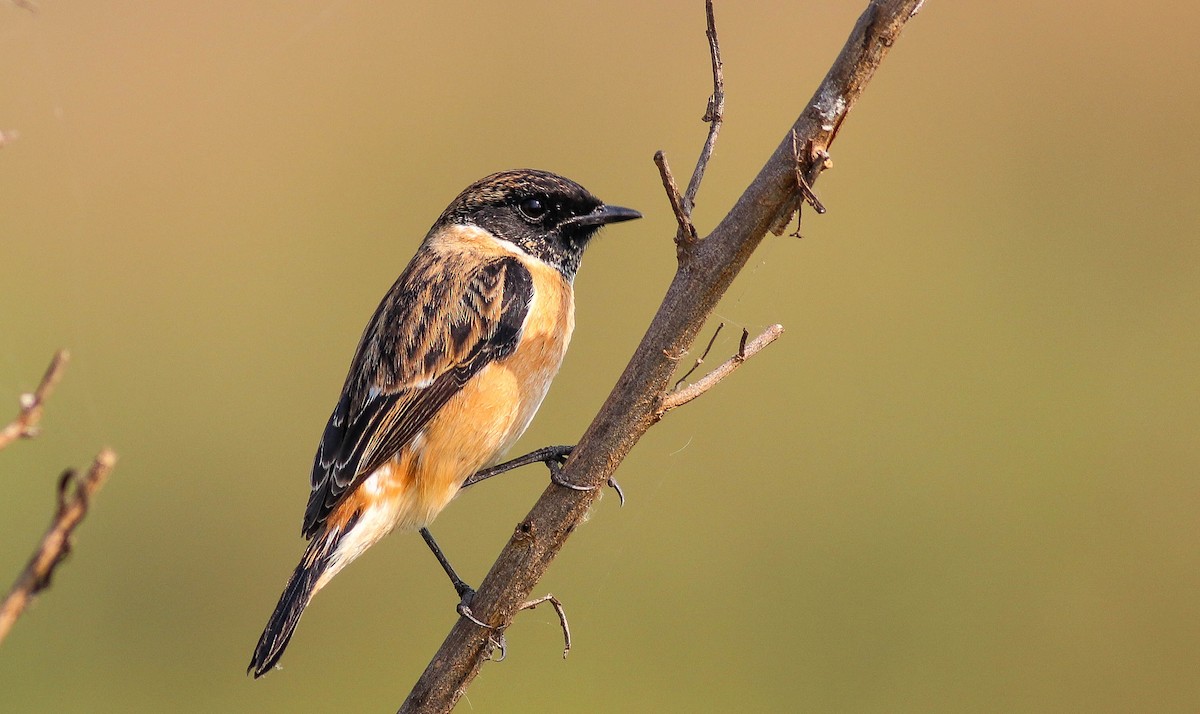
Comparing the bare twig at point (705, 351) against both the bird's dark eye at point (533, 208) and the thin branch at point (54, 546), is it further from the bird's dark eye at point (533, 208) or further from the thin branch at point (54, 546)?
the bird's dark eye at point (533, 208)

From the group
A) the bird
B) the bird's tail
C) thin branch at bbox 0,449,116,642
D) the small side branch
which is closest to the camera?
thin branch at bbox 0,449,116,642

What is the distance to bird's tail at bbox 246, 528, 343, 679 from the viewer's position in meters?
3.03

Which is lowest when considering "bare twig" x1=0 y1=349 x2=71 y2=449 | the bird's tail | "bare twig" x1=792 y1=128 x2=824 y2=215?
the bird's tail

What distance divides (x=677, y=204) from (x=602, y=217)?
1.75 m

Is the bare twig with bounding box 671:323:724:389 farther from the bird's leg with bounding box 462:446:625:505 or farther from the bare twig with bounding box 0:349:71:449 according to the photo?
the bare twig with bounding box 0:349:71:449

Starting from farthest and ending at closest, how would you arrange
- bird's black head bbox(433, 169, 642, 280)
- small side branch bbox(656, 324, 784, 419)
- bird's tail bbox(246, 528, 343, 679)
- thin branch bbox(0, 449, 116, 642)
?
bird's black head bbox(433, 169, 642, 280)
bird's tail bbox(246, 528, 343, 679)
small side branch bbox(656, 324, 784, 419)
thin branch bbox(0, 449, 116, 642)

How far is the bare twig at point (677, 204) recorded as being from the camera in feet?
7.55

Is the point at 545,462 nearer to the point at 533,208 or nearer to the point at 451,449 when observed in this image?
the point at 451,449

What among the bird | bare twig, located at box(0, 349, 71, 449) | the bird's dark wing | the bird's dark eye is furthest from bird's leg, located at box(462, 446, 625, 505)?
bare twig, located at box(0, 349, 71, 449)

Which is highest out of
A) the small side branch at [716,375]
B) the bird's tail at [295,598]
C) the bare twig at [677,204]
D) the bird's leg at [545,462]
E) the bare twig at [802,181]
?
the bare twig at [802,181]

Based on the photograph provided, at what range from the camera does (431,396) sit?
364 cm

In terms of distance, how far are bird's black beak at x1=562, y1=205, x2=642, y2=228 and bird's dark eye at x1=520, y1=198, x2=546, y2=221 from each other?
100 mm

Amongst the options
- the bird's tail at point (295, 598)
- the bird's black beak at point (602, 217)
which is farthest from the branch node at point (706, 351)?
the bird's black beak at point (602, 217)

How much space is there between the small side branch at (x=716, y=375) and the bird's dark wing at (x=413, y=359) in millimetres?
1278
